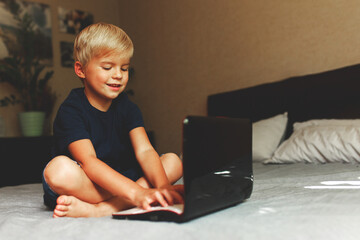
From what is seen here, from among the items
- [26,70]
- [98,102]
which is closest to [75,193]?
[98,102]

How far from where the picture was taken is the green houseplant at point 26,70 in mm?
3059

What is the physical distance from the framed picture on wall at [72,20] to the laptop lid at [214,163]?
317cm

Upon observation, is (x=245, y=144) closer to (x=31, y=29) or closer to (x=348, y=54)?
(x=348, y=54)

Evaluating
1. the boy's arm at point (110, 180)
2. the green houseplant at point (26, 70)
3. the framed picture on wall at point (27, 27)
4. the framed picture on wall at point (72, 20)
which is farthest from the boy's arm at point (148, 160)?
the framed picture on wall at point (72, 20)

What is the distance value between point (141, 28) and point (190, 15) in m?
0.80

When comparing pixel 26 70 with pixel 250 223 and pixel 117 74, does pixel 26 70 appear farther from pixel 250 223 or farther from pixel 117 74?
pixel 250 223

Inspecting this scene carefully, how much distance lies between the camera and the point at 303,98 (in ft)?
7.08

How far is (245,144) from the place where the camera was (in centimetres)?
90

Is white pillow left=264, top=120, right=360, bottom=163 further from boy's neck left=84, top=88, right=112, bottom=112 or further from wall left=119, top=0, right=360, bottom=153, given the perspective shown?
boy's neck left=84, top=88, right=112, bottom=112

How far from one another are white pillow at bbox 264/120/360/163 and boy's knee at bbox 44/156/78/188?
1.28 m

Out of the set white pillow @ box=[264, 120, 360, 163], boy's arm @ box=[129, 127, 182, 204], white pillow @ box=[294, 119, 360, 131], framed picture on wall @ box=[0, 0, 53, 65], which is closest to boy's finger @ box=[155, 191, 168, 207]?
boy's arm @ box=[129, 127, 182, 204]

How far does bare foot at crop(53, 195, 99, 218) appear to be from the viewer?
2.79 feet

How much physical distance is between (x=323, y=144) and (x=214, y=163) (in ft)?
3.79

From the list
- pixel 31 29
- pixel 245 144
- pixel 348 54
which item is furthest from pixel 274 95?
pixel 31 29
